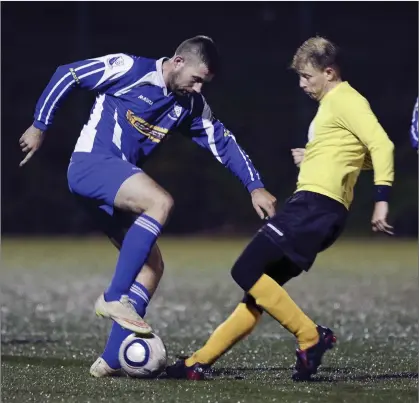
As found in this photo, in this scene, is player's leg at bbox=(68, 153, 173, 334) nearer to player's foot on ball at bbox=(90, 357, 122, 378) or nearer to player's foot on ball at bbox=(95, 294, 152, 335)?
player's foot on ball at bbox=(95, 294, 152, 335)

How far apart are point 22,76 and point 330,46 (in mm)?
15281

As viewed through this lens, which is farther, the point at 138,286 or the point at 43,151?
the point at 43,151

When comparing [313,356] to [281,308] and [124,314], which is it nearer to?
[281,308]

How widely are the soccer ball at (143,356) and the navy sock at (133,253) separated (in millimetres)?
271

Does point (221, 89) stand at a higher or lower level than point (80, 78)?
lower

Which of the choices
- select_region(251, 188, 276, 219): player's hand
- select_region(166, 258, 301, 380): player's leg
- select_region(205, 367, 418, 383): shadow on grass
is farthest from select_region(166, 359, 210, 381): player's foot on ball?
select_region(251, 188, 276, 219): player's hand

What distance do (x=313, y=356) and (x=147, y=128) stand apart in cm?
140

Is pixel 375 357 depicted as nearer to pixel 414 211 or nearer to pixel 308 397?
pixel 308 397

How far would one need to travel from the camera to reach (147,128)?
5680 mm

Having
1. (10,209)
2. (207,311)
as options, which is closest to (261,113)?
(10,209)

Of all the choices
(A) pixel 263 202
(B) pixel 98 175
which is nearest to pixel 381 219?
(A) pixel 263 202

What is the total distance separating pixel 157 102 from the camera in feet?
18.5

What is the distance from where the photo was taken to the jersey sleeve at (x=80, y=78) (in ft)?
18.4

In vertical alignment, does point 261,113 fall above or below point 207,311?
below
